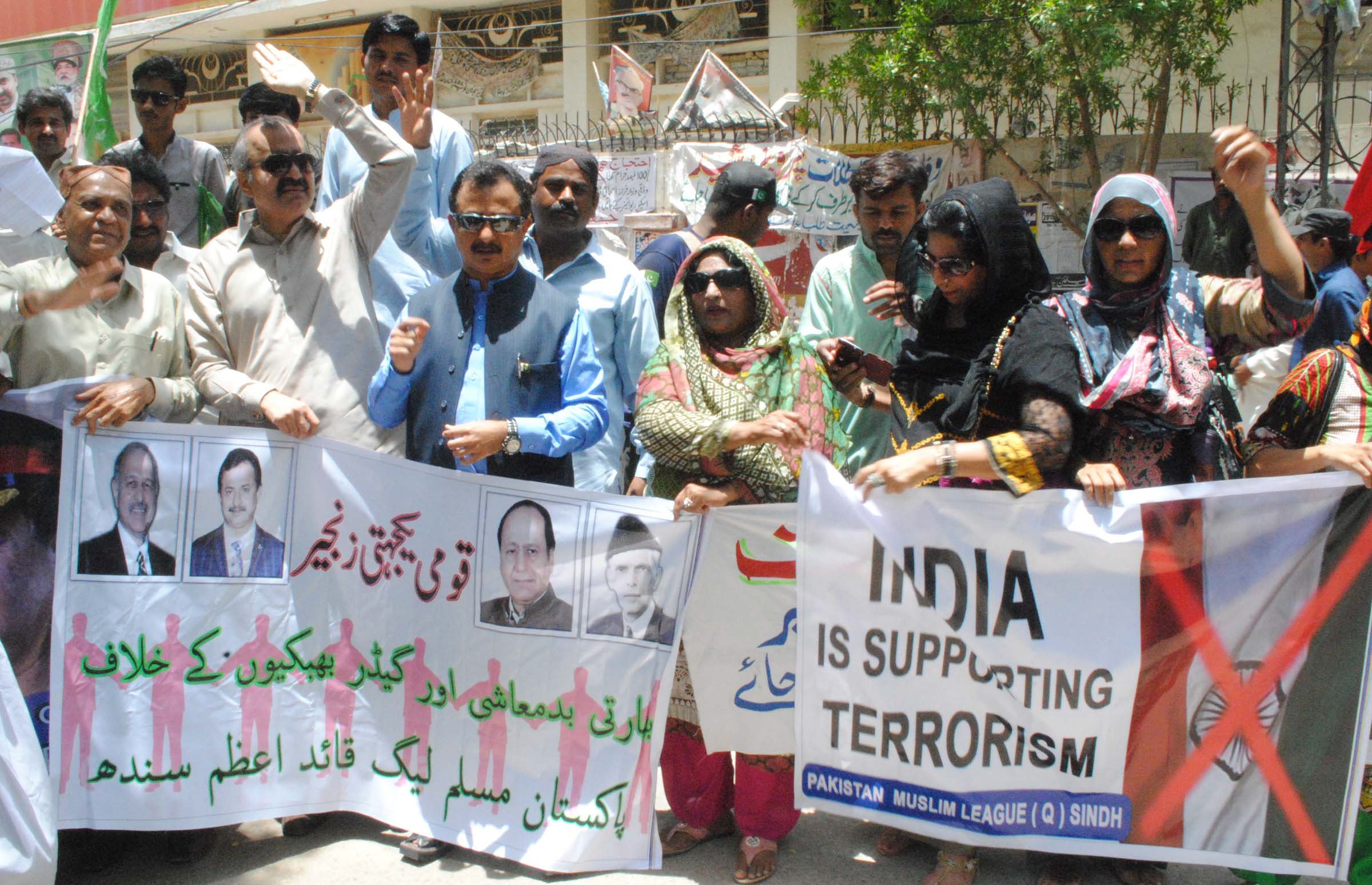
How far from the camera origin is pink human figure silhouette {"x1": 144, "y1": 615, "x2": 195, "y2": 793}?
3.23 meters

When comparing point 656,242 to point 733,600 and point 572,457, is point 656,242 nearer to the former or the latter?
point 572,457

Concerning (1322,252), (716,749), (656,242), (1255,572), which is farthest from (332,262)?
(1322,252)

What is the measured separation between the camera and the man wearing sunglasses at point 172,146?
524 centimetres

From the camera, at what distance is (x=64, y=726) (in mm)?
3170

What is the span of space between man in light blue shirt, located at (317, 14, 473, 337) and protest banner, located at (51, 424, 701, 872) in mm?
907

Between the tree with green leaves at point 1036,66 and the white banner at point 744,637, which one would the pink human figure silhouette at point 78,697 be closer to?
the white banner at point 744,637

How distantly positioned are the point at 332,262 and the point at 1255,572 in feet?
9.10

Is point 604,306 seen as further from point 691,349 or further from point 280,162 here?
point 280,162

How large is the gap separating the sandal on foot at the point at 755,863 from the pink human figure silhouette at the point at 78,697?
6.12 feet

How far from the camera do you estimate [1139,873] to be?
9.91 ft

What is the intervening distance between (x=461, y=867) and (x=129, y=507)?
1.42 m

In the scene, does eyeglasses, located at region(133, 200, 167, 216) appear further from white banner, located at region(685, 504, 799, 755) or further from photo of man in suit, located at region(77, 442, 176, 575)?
white banner, located at region(685, 504, 799, 755)

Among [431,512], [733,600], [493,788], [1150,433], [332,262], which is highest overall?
[332,262]

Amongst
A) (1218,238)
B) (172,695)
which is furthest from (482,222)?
(1218,238)
